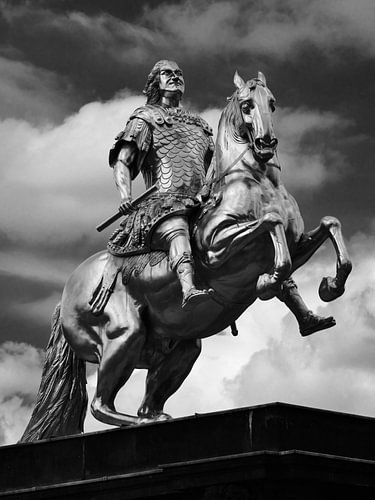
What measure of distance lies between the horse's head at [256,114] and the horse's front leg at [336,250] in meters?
0.87

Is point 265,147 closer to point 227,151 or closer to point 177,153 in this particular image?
point 227,151

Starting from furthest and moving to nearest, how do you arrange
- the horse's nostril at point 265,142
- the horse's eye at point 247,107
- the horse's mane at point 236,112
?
the horse's mane at point 236,112, the horse's eye at point 247,107, the horse's nostril at point 265,142

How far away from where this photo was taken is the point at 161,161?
1446 centimetres

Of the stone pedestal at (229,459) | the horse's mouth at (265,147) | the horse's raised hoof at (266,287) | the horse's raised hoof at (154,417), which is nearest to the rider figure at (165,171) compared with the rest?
the horse's mouth at (265,147)

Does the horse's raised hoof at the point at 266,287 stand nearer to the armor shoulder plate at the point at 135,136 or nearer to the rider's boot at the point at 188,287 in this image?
the rider's boot at the point at 188,287

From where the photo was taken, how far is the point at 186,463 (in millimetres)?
11695

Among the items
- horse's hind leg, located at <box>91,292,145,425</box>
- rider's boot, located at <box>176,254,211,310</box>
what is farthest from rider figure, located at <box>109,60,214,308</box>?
horse's hind leg, located at <box>91,292,145,425</box>

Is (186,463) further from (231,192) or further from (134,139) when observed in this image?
(134,139)

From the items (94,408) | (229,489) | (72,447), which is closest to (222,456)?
(229,489)

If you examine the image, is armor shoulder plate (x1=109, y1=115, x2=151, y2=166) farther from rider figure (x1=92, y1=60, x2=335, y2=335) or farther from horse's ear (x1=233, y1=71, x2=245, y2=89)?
horse's ear (x1=233, y1=71, x2=245, y2=89)

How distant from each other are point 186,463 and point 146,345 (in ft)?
8.70

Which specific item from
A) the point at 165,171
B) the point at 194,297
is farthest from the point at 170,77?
the point at 194,297

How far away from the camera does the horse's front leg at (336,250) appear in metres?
13.2

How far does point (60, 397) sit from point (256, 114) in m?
3.76
